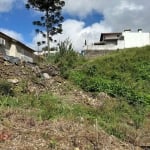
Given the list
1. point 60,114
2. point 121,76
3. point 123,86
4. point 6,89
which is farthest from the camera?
point 121,76

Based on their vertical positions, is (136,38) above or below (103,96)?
above

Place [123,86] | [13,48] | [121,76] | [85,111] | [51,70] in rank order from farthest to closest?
[13,48], [121,76], [51,70], [123,86], [85,111]

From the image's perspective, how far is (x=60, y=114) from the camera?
40.2ft

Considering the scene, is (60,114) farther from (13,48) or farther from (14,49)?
(14,49)

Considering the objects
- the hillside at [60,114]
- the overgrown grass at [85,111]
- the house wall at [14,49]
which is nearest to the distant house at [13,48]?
the house wall at [14,49]

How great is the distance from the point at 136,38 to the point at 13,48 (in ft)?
62.5

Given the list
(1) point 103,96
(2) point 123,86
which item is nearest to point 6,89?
(1) point 103,96

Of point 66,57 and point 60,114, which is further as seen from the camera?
point 66,57

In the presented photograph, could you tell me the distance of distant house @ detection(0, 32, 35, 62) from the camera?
36.8 m

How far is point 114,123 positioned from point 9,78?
4886 millimetres

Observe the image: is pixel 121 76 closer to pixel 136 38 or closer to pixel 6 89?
pixel 6 89

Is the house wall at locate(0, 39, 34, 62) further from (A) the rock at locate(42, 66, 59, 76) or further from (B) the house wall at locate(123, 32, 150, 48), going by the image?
(A) the rock at locate(42, 66, 59, 76)

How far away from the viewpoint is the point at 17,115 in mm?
11188

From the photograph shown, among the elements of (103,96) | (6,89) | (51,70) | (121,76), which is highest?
(51,70)
